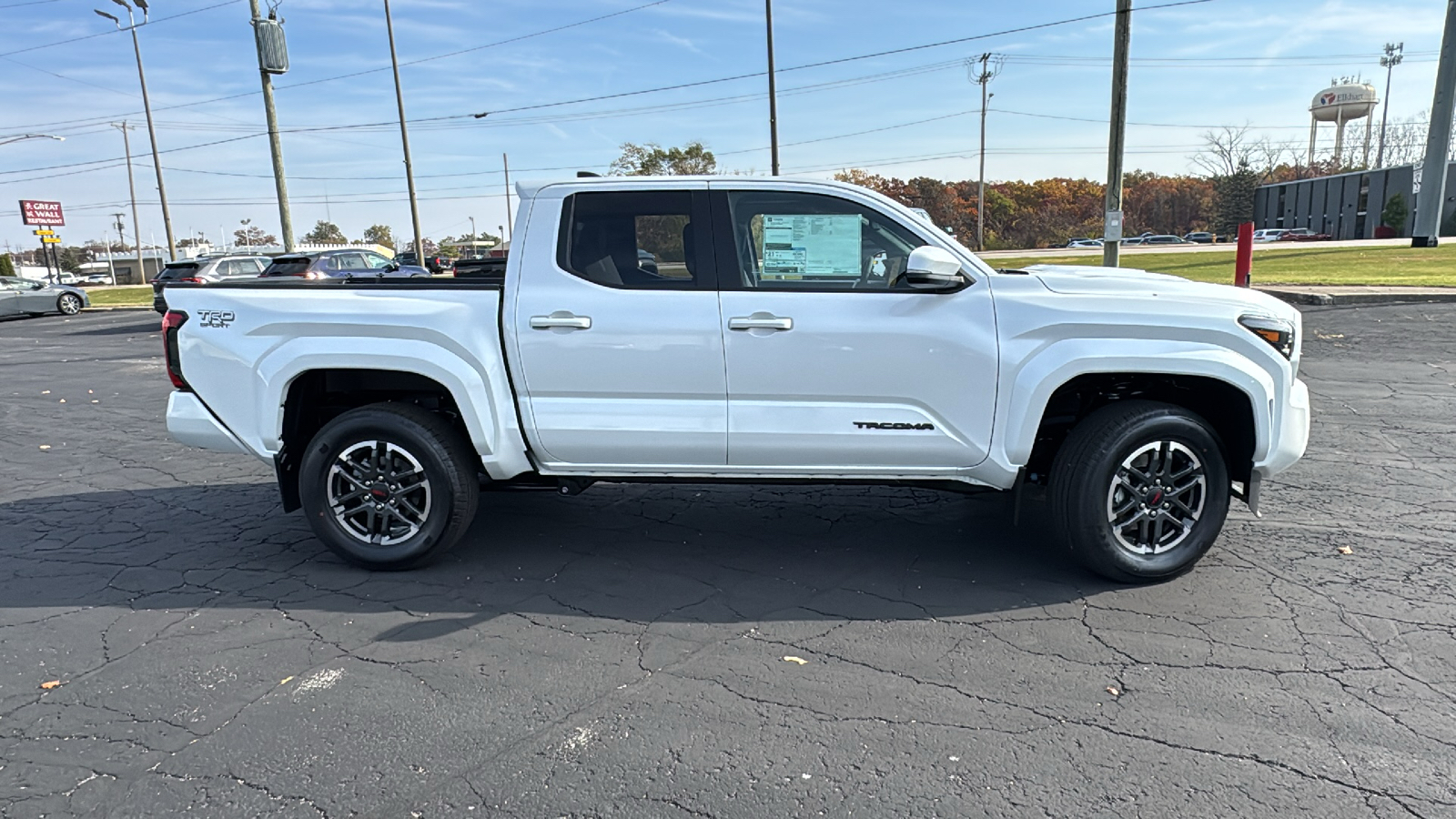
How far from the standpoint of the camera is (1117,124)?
1608 cm

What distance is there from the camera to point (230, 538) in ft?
16.4

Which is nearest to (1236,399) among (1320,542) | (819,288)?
(1320,542)

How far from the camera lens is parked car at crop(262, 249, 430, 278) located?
17.3m

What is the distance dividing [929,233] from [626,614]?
2222mm

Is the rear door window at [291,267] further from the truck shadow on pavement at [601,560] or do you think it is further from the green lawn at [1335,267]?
the green lawn at [1335,267]

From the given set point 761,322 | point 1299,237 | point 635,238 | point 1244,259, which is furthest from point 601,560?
point 1299,237

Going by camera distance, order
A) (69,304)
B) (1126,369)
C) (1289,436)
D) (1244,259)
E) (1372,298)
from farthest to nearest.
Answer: (69,304)
(1372,298)
(1244,259)
(1289,436)
(1126,369)

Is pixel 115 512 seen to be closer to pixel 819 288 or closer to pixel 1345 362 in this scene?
pixel 819 288

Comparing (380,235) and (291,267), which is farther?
(380,235)

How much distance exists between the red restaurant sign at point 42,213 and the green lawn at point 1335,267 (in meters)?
69.8

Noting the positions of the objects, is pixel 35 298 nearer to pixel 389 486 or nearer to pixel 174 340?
pixel 174 340

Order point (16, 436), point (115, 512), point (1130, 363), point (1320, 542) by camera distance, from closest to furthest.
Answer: point (1130, 363) → point (1320, 542) → point (115, 512) → point (16, 436)

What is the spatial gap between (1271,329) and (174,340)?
17.1ft

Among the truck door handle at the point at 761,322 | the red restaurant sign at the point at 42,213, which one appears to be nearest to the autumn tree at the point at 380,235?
the red restaurant sign at the point at 42,213
